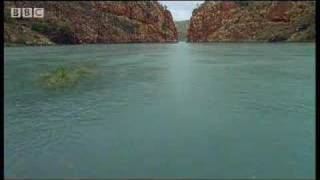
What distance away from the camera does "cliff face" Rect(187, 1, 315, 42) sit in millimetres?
124312

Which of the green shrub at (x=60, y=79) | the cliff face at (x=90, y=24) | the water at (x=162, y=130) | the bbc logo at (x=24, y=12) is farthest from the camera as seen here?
Answer: the cliff face at (x=90, y=24)

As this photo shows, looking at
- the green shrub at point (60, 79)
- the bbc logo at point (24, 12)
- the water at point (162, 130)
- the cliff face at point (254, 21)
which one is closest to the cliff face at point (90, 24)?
the bbc logo at point (24, 12)

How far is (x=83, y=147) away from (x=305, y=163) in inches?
265

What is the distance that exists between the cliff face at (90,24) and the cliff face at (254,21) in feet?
60.1

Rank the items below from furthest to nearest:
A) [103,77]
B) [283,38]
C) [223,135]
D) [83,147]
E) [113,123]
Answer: [283,38] < [103,77] < [113,123] < [223,135] < [83,147]

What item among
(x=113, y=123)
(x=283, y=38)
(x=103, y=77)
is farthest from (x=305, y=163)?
(x=283, y=38)

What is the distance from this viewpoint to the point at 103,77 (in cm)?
3400

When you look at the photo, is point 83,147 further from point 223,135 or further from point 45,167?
point 223,135

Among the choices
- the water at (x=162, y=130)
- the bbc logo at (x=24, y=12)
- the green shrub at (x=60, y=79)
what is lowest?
the water at (x=162, y=130)

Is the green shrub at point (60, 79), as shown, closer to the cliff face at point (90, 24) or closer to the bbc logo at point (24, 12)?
the bbc logo at point (24, 12)

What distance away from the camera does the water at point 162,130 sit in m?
12.1

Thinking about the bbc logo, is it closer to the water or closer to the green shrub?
the green shrub

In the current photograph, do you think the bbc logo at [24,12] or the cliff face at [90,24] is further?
the cliff face at [90,24]

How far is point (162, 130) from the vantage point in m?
16.4
